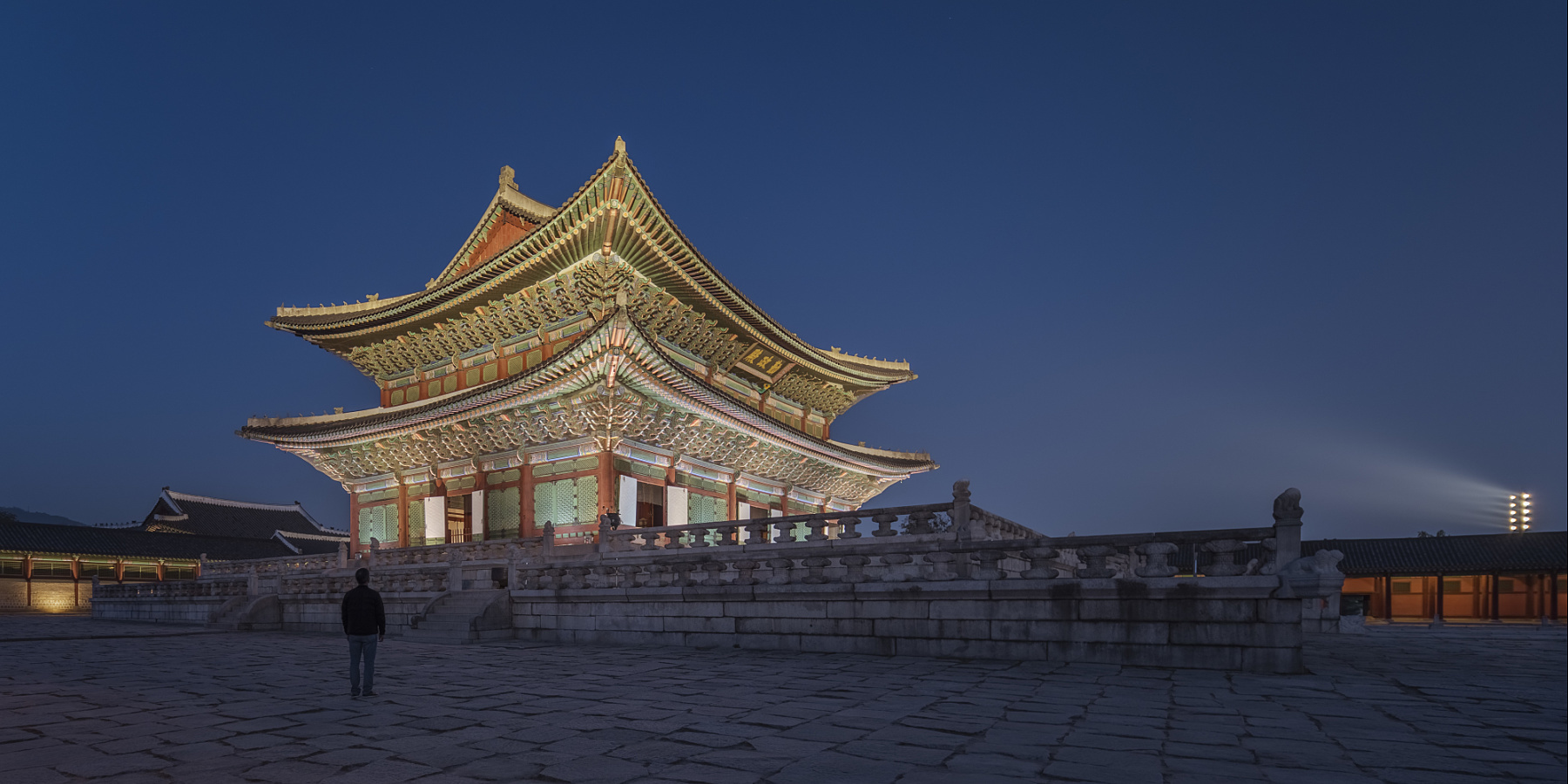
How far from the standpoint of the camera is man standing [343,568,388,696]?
7.86 meters

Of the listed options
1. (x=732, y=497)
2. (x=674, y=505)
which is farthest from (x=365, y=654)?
(x=732, y=497)

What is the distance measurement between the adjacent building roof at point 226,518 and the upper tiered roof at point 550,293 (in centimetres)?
2306

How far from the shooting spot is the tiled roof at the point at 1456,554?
82.4 ft

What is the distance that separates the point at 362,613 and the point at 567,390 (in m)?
13.9

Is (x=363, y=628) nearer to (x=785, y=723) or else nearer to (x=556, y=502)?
(x=785, y=723)

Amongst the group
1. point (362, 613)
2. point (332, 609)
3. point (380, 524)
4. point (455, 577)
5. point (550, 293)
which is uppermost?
point (550, 293)

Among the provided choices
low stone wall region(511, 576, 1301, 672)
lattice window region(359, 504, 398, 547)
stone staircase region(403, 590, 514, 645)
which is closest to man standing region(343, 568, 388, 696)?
low stone wall region(511, 576, 1301, 672)

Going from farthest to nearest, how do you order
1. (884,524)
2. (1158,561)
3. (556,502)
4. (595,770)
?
1. (556,502)
2. (884,524)
3. (1158,561)
4. (595,770)

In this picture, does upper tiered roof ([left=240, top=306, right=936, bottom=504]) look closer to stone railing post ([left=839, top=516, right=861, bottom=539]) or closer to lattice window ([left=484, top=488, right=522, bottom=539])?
lattice window ([left=484, top=488, right=522, bottom=539])

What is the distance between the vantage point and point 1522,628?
21.0 meters

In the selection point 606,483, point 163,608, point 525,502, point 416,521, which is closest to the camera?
point 606,483

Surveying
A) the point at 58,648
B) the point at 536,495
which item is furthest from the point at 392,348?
the point at 58,648

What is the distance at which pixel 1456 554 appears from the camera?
27.2 m

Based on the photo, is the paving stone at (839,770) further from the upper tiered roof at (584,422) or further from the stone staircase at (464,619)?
the upper tiered roof at (584,422)
